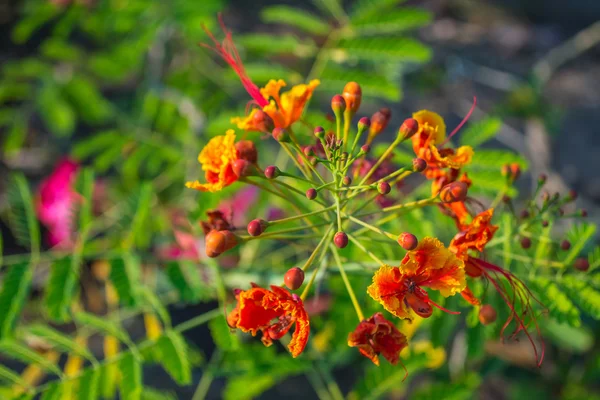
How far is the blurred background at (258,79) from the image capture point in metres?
2.43

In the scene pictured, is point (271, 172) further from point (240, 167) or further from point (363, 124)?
point (363, 124)

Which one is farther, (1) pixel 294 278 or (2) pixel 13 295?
(2) pixel 13 295

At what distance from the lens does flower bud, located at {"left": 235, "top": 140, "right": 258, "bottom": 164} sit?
139cm

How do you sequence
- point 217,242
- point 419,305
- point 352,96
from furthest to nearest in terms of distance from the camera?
point 352,96, point 217,242, point 419,305

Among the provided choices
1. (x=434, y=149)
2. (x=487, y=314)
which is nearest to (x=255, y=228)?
(x=434, y=149)

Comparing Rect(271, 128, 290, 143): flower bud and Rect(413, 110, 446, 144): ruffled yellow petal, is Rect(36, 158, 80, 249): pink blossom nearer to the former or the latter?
Rect(271, 128, 290, 143): flower bud

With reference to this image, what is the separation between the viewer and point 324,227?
1.54 m

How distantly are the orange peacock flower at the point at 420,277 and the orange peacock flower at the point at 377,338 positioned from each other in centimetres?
8

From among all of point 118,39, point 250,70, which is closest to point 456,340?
point 250,70

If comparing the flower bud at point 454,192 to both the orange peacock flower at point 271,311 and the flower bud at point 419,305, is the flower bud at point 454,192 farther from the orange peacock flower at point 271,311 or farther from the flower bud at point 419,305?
the orange peacock flower at point 271,311

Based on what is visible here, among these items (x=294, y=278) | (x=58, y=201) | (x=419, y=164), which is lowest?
(x=58, y=201)

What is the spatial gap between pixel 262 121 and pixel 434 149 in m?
0.43

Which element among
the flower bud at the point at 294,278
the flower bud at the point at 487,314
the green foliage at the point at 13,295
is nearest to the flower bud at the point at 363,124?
the flower bud at the point at 294,278

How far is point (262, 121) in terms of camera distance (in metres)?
1.40
